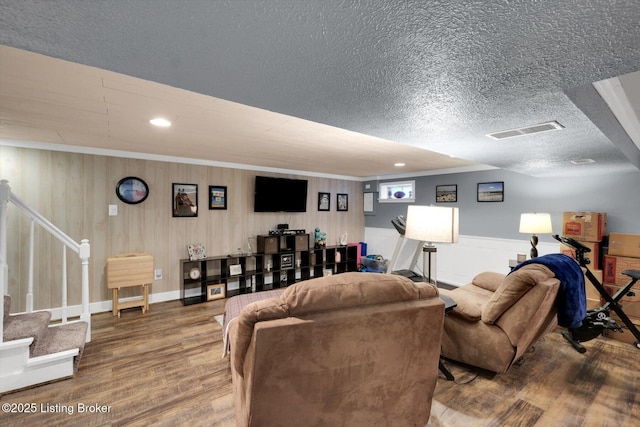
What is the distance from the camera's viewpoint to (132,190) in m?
3.97

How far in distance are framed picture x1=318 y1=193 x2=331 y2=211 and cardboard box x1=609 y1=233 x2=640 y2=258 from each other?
4367mm

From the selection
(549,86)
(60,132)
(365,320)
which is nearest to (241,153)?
(60,132)

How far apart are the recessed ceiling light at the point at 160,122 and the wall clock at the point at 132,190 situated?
1.81m

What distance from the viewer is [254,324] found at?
4.24ft

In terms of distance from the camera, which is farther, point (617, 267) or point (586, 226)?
point (586, 226)

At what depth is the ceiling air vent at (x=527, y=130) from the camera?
163 cm

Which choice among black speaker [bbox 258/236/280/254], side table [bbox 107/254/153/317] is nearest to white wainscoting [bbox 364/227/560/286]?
black speaker [bbox 258/236/280/254]

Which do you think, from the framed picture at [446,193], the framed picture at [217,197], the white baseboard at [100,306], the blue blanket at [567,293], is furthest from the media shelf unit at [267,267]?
the blue blanket at [567,293]

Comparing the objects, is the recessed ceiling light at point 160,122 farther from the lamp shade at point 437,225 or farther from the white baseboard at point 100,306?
the white baseboard at point 100,306

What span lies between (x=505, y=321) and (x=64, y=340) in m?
3.77

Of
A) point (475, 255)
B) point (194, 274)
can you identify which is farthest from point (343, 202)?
point (194, 274)

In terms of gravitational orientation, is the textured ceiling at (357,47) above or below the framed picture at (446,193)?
above

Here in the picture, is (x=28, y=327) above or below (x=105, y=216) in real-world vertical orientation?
below

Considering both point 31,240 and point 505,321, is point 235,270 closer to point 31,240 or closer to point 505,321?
point 31,240
